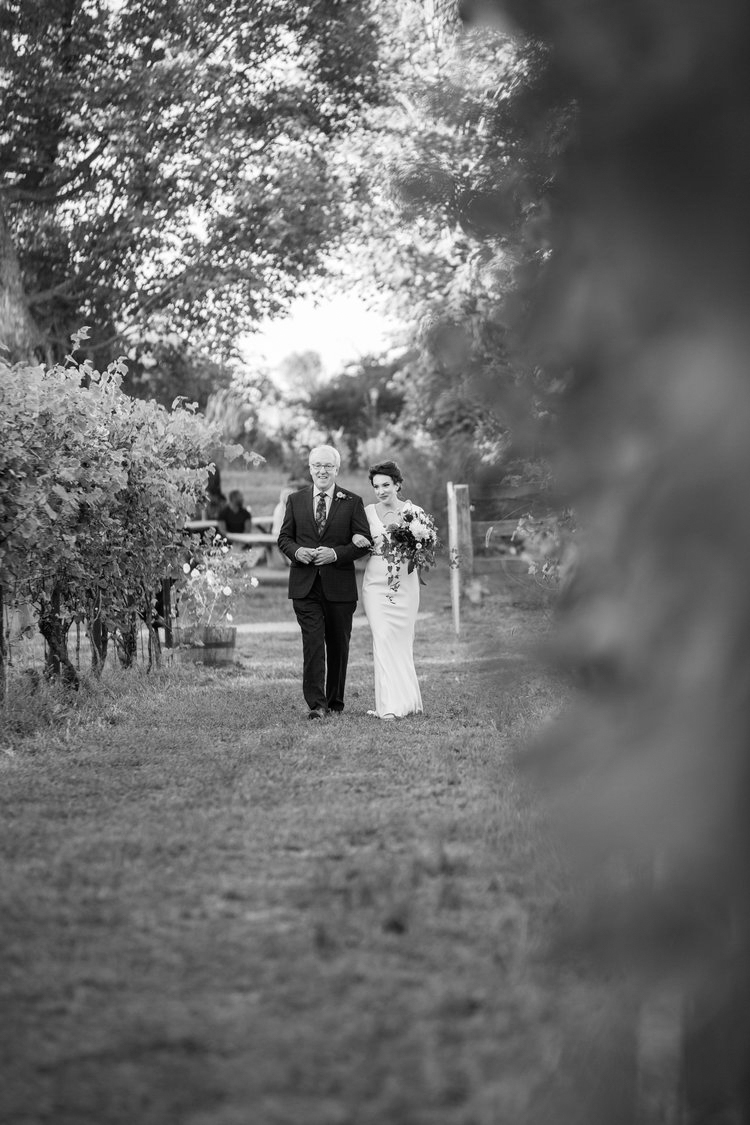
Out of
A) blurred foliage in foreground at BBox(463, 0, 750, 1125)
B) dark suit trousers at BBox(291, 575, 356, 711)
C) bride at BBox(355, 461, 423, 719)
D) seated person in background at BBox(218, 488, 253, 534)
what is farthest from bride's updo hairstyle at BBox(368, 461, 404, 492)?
seated person in background at BBox(218, 488, 253, 534)

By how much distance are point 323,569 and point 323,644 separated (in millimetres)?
589

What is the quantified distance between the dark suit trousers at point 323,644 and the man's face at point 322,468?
765 millimetres

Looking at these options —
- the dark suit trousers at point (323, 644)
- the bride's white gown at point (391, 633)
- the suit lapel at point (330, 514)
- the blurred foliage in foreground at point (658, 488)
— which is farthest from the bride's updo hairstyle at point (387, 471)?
the blurred foliage in foreground at point (658, 488)

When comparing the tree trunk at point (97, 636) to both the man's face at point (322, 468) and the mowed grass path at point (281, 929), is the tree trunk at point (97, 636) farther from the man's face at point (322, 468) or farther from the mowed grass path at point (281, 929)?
the mowed grass path at point (281, 929)

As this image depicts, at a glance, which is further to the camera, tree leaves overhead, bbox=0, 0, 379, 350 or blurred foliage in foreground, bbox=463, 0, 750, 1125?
tree leaves overhead, bbox=0, 0, 379, 350

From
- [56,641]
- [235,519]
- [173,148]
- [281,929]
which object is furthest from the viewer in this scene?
[235,519]

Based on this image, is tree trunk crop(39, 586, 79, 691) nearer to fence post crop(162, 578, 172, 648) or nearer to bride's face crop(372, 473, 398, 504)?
fence post crop(162, 578, 172, 648)

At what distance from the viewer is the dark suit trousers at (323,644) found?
1137 centimetres

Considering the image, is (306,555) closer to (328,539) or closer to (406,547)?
(328,539)

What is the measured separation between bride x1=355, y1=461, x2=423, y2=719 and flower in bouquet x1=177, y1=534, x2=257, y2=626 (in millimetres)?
3045

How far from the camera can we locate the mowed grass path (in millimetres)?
3734

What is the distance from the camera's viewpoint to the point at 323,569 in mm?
11617

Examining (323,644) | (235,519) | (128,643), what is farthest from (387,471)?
(235,519)

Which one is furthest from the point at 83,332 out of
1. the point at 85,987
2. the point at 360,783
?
the point at 85,987
